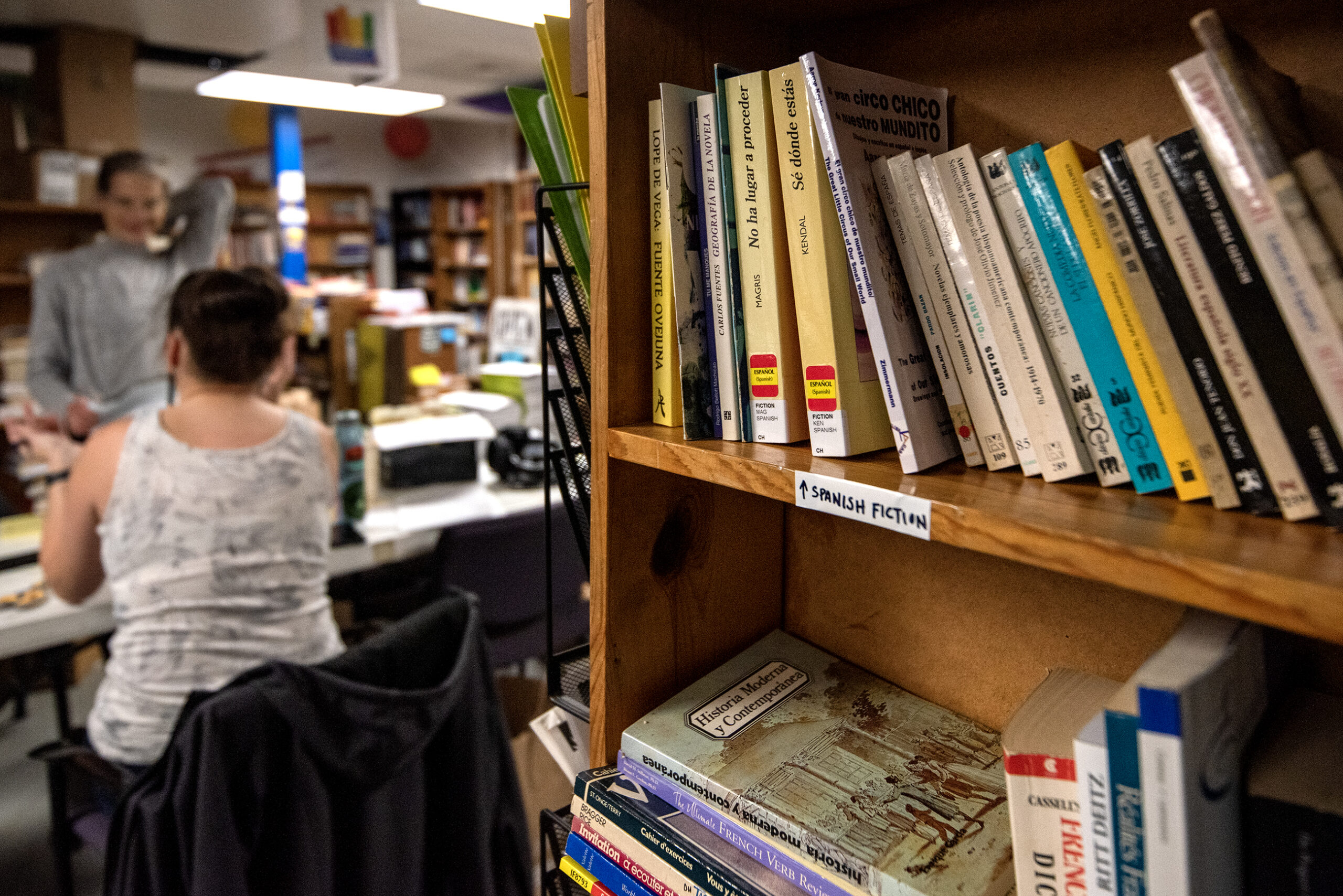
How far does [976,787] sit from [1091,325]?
0.39 metres

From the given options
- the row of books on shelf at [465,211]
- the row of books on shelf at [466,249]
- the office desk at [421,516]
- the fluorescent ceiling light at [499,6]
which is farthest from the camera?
the row of books on shelf at [466,249]

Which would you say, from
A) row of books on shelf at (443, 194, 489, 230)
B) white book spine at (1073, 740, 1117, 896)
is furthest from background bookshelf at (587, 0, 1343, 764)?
row of books on shelf at (443, 194, 489, 230)

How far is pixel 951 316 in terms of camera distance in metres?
0.64

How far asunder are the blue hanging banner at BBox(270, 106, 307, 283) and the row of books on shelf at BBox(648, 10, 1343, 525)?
6664mm

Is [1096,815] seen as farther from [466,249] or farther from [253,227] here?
[466,249]

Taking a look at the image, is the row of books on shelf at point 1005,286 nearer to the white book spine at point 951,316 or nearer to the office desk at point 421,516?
the white book spine at point 951,316

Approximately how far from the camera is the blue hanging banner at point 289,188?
21.6 feet

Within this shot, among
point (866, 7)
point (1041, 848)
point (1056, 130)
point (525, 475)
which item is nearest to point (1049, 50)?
point (1056, 130)

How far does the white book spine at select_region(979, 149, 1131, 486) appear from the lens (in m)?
0.57

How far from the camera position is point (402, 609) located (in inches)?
111

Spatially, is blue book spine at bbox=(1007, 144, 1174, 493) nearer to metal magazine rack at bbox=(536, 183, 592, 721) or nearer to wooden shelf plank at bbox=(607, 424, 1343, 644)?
wooden shelf plank at bbox=(607, 424, 1343, 644)

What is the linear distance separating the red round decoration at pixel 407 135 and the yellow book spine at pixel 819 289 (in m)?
8.90

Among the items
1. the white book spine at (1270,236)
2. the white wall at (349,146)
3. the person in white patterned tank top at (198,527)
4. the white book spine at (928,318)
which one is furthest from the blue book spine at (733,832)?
the white wall at (349,146)

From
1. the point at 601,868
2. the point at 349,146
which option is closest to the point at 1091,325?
the point at 601,868
